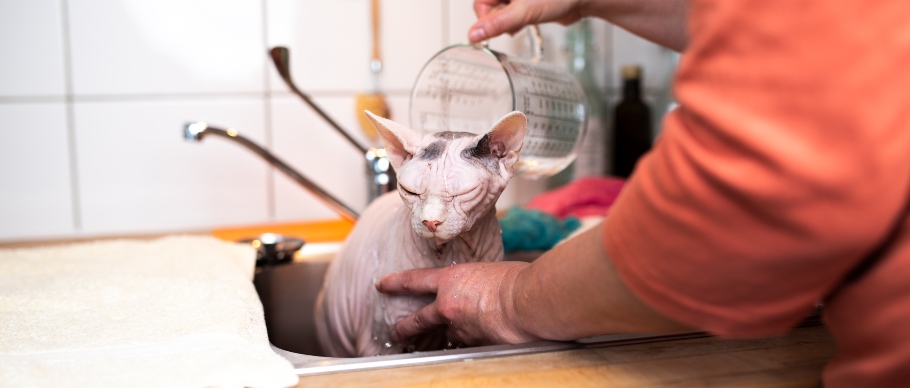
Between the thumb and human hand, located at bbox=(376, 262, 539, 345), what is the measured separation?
304mm

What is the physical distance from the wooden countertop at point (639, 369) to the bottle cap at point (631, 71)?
0.99 meters

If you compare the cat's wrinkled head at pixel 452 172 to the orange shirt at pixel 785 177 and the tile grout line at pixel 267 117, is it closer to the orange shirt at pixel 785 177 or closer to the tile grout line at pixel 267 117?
the orange shirt at pixel 785 177

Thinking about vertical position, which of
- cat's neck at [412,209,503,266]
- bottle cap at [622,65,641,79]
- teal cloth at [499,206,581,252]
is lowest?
teal cloth at [499,206,581,252]

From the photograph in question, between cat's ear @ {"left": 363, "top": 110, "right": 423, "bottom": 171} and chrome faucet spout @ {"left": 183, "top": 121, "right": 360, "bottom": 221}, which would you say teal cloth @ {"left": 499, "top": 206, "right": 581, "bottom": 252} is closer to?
chrome faucet spout @ {"left": 183, "top": 121, "right": 360, "bottom": 221}

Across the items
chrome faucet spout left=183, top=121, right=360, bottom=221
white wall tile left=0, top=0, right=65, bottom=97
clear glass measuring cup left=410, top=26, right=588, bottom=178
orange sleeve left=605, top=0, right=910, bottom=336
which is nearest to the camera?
orange sleeve left=605, top=0, right=910, bottom=336

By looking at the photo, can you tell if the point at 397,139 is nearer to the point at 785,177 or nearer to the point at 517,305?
the point at 517,305

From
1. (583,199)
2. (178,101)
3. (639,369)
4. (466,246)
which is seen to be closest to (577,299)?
(639,369)

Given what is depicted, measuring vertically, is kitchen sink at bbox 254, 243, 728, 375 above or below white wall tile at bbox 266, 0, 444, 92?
below

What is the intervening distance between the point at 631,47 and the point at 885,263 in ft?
4.21

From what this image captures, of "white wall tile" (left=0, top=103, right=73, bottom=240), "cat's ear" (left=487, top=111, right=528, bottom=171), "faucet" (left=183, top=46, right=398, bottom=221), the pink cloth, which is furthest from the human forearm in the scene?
"white wall tile" (left=0, top=103, right=73, bottom=240)

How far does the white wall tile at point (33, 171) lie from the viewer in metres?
1.30

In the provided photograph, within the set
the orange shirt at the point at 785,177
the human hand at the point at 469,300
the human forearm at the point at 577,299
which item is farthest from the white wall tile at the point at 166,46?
the orange shirt at the point at 785,177

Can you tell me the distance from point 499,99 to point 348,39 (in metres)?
0.64

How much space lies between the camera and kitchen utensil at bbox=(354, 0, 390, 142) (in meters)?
1.37
